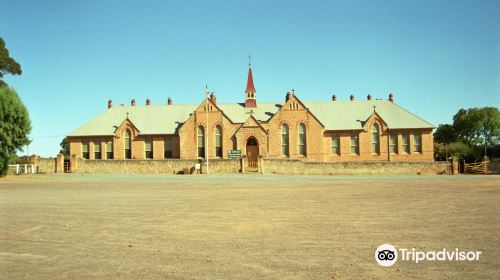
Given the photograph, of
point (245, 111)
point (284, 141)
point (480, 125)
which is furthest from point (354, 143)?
point (480, 125)

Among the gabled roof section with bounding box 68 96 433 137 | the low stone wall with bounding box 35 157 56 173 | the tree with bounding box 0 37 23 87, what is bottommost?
the low stone wall with bounding box 35 157 56 173

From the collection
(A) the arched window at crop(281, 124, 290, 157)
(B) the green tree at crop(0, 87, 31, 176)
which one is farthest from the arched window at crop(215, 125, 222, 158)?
(B) the green tree at crop(0, 87, 31, 176)

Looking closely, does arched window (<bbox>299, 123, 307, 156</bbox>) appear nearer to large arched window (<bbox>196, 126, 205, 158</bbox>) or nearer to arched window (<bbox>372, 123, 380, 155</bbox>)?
arched window (<bbox>372, 123, 380, 155</bbox>)

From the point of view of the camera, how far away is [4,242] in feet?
36.8

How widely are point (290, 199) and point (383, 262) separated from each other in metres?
11.1

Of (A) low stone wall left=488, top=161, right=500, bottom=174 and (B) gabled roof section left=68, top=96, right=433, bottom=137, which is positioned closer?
(A) low stone wall left=488, top=161, right=500, bottom=174

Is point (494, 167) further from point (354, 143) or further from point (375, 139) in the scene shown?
point (354, 143)

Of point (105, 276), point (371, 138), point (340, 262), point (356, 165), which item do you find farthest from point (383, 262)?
point (371, 138)

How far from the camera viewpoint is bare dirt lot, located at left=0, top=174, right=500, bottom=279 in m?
8.38

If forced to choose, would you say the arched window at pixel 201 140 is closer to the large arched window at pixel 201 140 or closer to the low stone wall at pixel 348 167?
the large arched window at pixel 201 140

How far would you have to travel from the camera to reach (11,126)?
119 feet

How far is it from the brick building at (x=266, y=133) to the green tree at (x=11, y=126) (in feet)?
55.1

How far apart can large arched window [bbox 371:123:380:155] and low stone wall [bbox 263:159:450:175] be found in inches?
411

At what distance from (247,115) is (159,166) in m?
17.2
